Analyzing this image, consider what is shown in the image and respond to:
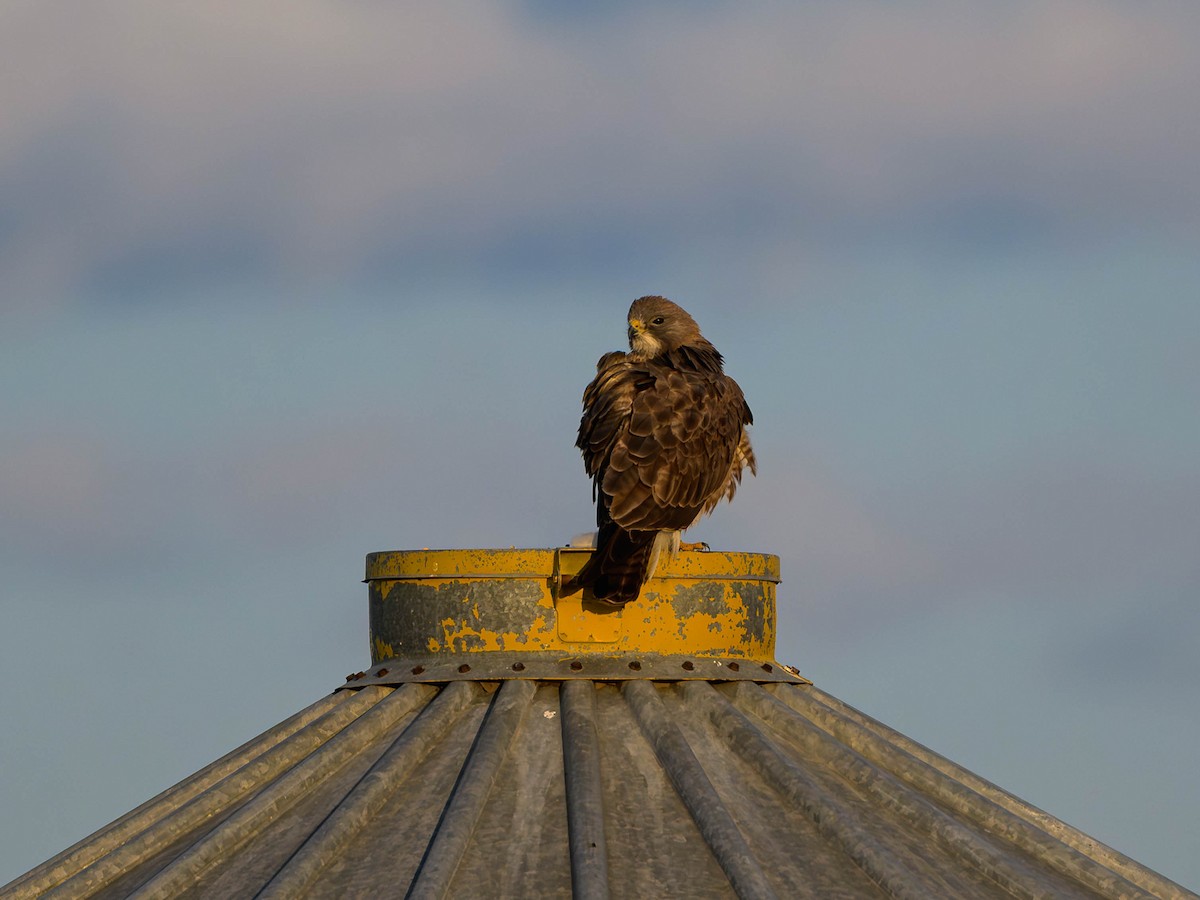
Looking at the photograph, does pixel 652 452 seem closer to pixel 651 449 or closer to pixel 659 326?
pixel 651 449

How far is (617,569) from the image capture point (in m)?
7.29

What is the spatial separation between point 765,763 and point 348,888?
6.46ft

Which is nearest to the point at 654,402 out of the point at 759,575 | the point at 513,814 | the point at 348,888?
the point at 759,575

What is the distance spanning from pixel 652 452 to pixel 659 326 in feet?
8.79

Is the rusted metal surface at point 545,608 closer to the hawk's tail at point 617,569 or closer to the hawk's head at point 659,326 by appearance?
the hawk's tail at point 617,569

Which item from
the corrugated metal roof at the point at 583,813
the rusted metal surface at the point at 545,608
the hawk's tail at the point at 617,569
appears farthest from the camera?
the rusted metal surface at the point at 545,608

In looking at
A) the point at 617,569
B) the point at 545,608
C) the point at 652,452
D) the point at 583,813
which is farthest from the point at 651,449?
the point at 583,813

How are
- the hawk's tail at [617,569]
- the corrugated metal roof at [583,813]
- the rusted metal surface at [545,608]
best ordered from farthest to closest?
the rusted metal surface at [545,608]
the hawk's tail at [617,569]
the corrugated metal roof at [583,813]

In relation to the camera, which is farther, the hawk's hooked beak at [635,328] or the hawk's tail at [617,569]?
the hawk's hooked beak at [635,328]

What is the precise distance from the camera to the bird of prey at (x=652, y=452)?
7.40 meters

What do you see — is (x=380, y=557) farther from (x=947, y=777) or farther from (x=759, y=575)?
(x=947, y=777)

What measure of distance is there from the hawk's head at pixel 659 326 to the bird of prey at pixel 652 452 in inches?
25.7

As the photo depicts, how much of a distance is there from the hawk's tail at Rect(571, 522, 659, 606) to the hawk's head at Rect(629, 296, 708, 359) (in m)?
3.49

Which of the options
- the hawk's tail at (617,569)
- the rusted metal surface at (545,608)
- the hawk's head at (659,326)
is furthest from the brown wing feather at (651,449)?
the hawk's head at (659,326)
